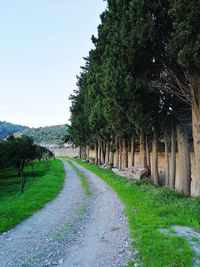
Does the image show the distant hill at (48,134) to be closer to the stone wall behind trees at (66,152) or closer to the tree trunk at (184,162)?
the stone wall behind trees at (66,152)

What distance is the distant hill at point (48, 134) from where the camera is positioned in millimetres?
149750

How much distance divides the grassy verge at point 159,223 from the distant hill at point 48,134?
133 m

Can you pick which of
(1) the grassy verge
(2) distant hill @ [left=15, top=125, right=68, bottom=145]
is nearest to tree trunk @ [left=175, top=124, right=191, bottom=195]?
(1) the grassy verge

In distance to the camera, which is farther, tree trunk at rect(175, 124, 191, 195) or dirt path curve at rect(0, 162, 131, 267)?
tree trunk at rect(175, 124, 191, 195)

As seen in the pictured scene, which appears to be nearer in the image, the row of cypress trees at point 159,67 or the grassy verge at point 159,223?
the grassy verge at point 159,223

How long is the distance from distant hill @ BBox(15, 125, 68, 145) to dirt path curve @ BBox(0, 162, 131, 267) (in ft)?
441

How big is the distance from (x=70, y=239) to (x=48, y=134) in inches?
6339

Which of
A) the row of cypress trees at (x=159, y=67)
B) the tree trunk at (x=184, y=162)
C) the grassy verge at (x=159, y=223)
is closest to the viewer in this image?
the grassy verge at (x=159, y=223)

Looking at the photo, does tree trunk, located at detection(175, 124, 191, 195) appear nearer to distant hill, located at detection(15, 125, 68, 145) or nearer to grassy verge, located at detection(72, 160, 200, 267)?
grassy verge, located at detection(72, 160, 200, 267)

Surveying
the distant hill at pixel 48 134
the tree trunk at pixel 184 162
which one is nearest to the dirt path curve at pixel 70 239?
the tree trunk at pixel 184 162

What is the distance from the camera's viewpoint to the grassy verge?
593 cm

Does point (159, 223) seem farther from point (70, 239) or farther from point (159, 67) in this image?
point (159, 67)

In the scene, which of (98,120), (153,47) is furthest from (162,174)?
(153,47)

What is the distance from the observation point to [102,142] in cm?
4288
